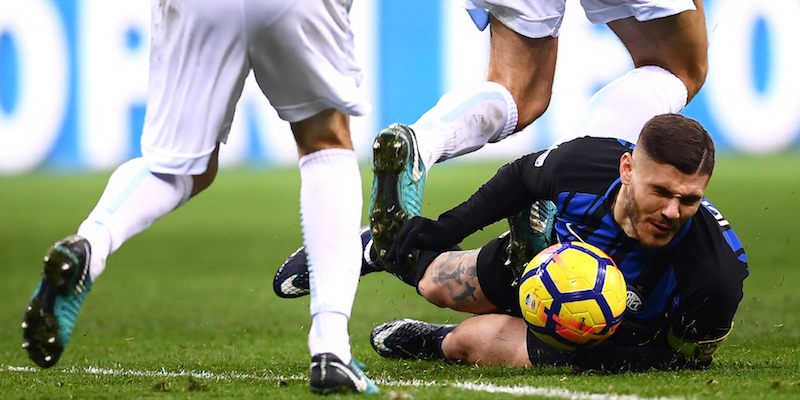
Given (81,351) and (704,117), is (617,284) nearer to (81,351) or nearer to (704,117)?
(81,351)

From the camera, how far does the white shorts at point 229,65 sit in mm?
2709

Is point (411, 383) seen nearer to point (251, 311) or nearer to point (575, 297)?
point (575, 297)

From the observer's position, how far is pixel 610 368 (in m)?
3.45

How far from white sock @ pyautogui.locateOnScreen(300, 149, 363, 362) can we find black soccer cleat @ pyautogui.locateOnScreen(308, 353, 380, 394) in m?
0.03

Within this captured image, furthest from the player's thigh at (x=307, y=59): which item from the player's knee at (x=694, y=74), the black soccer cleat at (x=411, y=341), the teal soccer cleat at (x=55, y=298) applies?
the player's knee at (x=694, y=74)

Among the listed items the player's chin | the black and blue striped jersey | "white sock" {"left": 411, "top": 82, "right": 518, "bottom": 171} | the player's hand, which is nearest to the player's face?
the player's chin

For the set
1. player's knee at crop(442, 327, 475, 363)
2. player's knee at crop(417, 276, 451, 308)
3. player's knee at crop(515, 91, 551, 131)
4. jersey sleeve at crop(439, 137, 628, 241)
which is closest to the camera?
jersey sleeve at crop(439, 137, 628, 241)

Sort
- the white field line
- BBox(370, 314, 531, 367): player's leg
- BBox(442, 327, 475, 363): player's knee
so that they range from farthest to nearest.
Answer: BBox(442, 327, 475, 363): player's knee → BBox(370, 314, 531, 367): player's leg → the white field line

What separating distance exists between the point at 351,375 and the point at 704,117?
1047cm

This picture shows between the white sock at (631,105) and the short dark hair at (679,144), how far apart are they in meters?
0.67

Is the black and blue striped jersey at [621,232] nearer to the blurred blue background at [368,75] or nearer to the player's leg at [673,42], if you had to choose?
the player's leg at [673,42]

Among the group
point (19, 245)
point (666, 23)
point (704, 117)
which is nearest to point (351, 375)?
point (666, 23)

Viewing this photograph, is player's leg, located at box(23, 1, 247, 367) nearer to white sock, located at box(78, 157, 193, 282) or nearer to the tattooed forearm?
white sock, located at box(78, 157, 193, 282)

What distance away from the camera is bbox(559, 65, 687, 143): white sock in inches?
156
